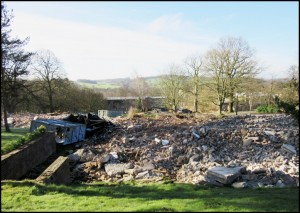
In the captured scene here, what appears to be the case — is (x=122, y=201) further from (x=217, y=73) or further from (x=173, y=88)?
(x=173, y=88)

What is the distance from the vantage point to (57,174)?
1094cm

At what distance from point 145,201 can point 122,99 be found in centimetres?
3986

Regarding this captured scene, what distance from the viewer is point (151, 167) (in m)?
13.9

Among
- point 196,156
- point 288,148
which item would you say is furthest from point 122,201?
point 288,148

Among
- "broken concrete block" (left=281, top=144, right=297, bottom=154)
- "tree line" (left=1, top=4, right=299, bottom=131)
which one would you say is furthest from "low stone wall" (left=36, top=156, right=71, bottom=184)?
"tree line" (left=1, top=4, right=299, bottom=131)

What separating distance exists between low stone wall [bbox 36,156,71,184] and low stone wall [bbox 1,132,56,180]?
132 centimetres

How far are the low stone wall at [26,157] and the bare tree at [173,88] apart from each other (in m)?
27.9

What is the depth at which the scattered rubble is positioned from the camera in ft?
38.1

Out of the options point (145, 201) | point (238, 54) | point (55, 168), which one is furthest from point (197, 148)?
point (238, 54)

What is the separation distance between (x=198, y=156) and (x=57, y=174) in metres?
6.50

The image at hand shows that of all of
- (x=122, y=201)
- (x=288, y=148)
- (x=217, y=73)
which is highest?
(x=217, y=73)

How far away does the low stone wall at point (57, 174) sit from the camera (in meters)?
9.94

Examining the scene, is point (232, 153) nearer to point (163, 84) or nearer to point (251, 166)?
point (251, 166)

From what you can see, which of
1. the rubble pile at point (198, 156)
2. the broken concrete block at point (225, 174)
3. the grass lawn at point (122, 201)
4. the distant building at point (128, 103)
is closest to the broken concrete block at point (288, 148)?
the rubble pile at point (198, 156)
